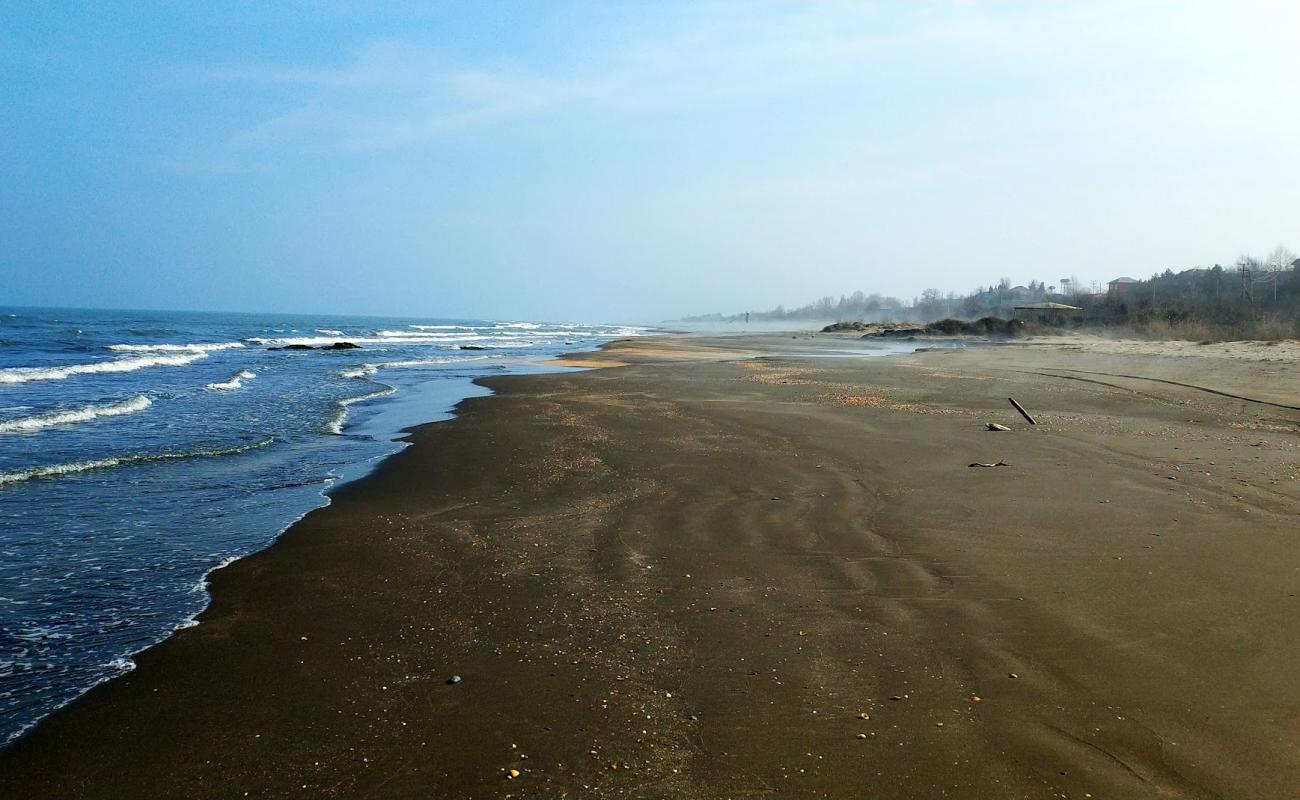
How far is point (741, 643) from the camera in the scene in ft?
15.1

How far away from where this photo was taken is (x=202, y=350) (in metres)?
41.6

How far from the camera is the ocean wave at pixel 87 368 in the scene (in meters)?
23.0

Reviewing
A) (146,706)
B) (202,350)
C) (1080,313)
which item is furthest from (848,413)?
(1080,313)

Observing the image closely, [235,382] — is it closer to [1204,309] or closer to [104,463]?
[104,463]

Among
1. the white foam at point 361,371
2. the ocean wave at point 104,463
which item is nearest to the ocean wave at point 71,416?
the ocean wave at point 104,463

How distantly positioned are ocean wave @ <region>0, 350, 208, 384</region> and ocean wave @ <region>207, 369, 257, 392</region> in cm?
476

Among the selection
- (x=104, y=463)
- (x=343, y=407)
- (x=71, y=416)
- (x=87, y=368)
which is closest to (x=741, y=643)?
(x=104, y=463)

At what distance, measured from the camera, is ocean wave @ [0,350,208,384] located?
2295 cm

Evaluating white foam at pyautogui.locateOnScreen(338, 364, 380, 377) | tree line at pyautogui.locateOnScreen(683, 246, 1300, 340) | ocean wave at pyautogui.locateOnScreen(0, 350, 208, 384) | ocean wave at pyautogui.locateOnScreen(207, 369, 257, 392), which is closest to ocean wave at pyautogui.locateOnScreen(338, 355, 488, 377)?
white foam at pyautogui.locateOnScreen(338, 364, 380, 377)

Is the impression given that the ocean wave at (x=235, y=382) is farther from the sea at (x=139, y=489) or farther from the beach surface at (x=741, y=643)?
the beach surface at (x=741, y=643)

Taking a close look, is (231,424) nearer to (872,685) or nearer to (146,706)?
(146,706)

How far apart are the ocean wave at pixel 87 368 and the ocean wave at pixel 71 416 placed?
27.4 ft

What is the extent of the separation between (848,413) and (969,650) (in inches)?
408

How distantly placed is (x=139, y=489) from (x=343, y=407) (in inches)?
339
